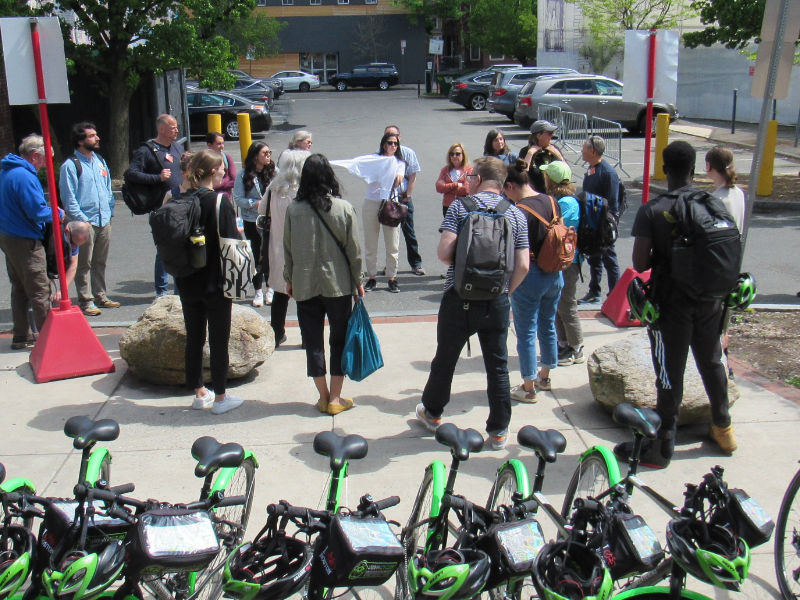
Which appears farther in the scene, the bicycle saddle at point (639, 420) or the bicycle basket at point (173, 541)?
the bicycle saddle at point (639, 420)

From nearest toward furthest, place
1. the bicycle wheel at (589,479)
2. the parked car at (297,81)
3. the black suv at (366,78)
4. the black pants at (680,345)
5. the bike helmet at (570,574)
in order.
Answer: the bike helmet at (570,574) < the bicycle wheel at (589,479) < the black pants at (680,345) < the parked car at (297,81) < the black suv at (366,78)

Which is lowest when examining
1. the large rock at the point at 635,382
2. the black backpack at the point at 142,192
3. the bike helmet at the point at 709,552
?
the large rock at the point at 635,382

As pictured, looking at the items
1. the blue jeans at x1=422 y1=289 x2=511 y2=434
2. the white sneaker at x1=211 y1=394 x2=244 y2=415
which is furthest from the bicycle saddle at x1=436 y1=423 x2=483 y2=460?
the white sneaker at x1=211 y1=394 x2=244 y2=415

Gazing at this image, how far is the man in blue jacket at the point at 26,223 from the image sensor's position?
6.56 metres

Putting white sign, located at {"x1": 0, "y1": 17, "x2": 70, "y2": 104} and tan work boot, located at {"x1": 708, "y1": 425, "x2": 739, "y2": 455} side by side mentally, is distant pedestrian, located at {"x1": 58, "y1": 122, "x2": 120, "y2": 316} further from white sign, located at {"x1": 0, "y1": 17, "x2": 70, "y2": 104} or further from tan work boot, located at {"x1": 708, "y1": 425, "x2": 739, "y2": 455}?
tan work boot, located at {"x1": 708, "y1": 425, "x2": 739, "y2": 455}

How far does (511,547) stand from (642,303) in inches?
88.6

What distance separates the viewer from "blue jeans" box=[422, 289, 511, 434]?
191 inches

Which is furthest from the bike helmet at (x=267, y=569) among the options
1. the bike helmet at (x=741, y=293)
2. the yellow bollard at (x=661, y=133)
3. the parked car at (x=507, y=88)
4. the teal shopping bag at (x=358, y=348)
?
the parked car at (x=507, y=88)

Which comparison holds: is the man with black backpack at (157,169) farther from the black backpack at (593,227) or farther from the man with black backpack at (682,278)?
the man with black backpack at (682,278)

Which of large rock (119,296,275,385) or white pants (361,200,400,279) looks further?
white pants (361,200,400,279)

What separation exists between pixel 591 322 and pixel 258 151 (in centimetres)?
346

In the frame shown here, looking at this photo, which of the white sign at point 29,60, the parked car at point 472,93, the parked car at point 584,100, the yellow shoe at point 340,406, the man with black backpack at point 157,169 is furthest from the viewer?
the parked car at point 472,93

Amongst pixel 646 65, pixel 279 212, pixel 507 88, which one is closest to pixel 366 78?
pixel 507 88

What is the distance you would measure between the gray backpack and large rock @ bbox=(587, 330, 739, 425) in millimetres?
1183
